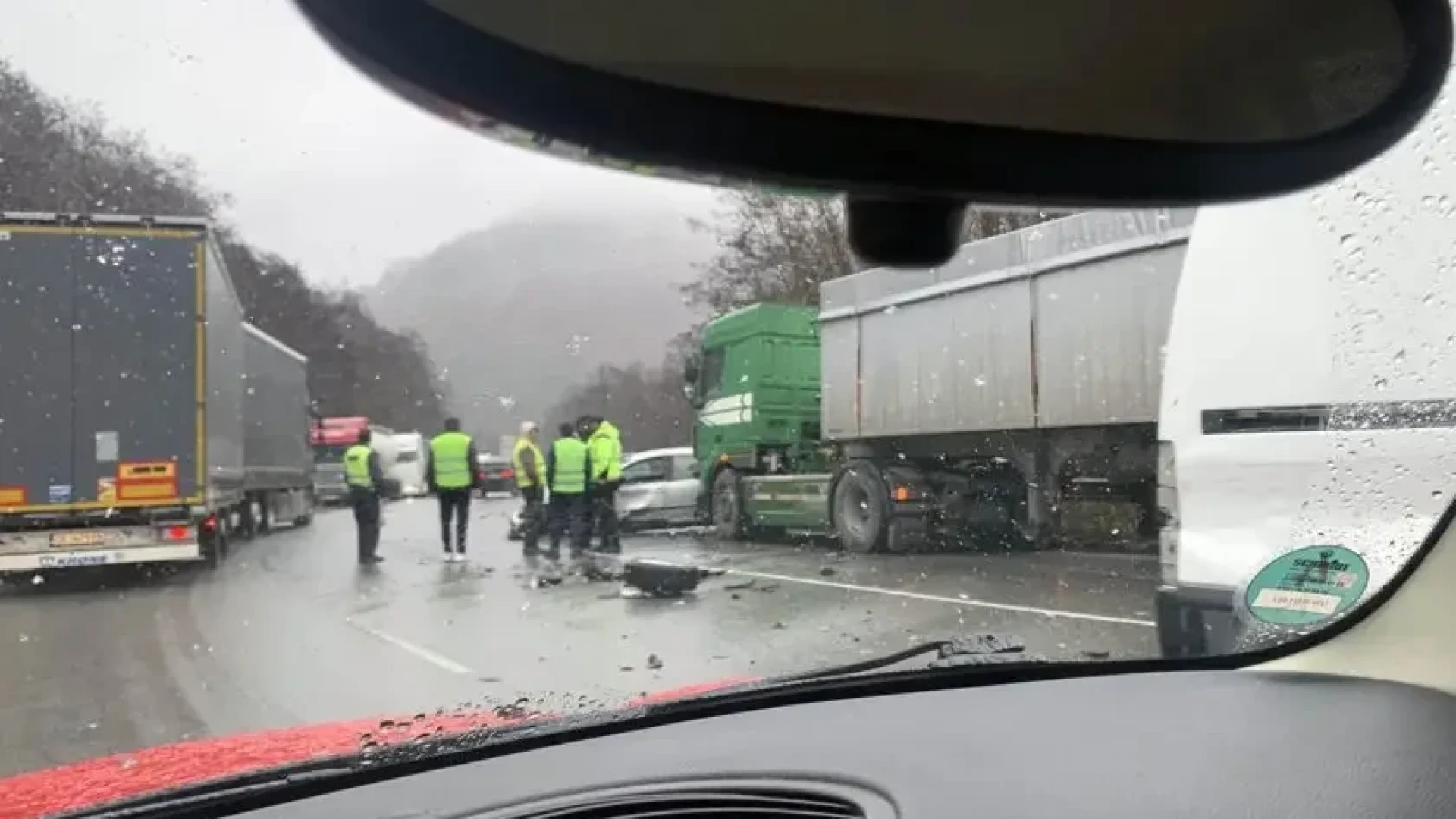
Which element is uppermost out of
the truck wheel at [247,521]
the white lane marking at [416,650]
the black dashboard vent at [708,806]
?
the truck wheel at [247,521]

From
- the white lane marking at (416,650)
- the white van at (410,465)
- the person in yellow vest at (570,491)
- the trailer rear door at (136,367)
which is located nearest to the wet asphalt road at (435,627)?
the white lane marking at (416,650)

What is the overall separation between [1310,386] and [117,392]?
5.31 meters

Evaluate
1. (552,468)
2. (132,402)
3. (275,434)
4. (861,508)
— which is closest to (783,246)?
(552,468)

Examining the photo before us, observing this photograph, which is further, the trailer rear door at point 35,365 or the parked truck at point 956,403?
the parked truck at point 956,403

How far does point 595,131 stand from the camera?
6.59ft

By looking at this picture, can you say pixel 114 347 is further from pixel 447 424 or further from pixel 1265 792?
pixel 1265 792

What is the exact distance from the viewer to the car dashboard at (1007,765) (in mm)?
2674

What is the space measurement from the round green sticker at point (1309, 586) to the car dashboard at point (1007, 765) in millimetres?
399

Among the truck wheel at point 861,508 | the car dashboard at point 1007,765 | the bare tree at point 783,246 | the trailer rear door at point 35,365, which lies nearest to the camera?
the bare tree at point 783,246

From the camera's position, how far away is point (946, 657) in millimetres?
3980

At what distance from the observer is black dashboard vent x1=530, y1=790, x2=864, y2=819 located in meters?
2.84

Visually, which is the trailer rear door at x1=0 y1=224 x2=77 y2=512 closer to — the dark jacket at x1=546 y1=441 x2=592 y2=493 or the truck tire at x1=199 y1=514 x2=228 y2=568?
the truck tire at x1=199 y1=514 x2=228 y2=568

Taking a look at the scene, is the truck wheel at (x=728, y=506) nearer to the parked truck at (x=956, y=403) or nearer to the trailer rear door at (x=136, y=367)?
the parked truck at (x=956, y=403)

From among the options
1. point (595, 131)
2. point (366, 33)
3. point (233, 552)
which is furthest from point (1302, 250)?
point (233, 552)
